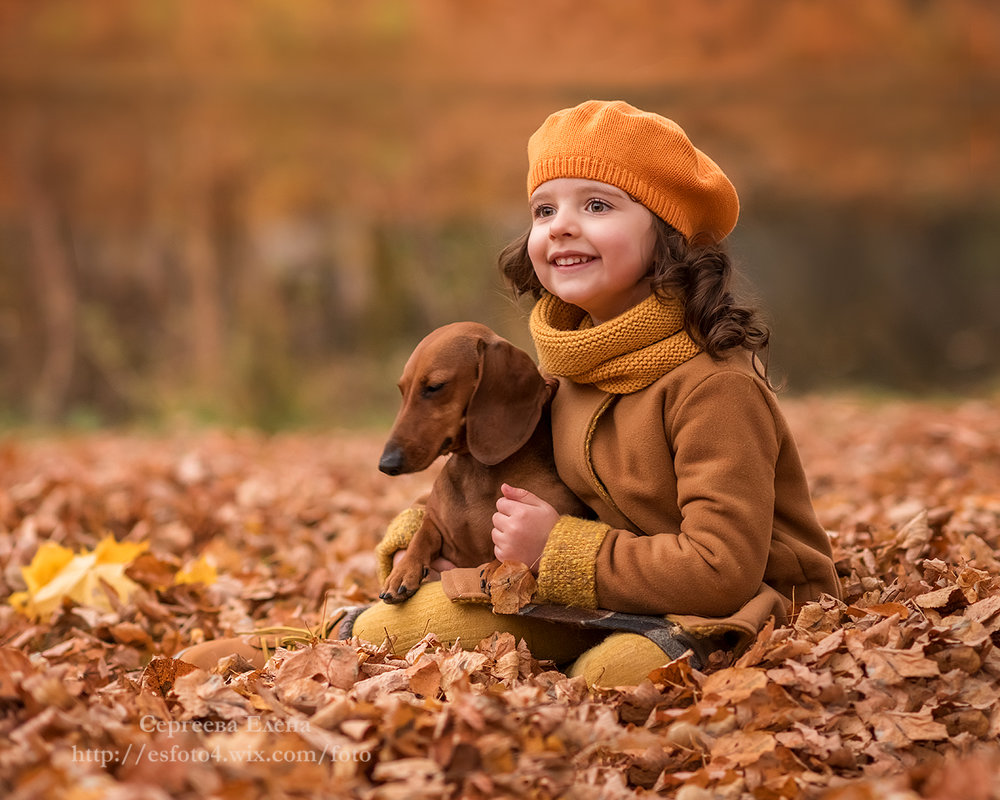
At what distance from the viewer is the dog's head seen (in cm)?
252

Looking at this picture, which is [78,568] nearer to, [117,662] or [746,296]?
[117,662]

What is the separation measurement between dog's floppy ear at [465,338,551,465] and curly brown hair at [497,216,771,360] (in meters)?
0.41

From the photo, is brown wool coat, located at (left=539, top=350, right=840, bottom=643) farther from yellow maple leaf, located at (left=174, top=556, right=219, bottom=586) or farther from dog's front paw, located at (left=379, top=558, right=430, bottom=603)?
yellow maple leaf, located at (left=174, top=556, right=219, bottom=586)

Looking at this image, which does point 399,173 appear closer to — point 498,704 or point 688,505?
point 688,505

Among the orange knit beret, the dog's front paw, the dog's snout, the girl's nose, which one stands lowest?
the dog's front paw

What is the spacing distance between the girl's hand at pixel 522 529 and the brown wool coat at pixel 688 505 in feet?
0.15

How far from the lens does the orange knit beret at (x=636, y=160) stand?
101 inches

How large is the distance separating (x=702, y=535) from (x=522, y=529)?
0.44 meters

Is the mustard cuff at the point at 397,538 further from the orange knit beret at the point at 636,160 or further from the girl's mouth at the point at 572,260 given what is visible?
the orange knit beret at the point at 636,160

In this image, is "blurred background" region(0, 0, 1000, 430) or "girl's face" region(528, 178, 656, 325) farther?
"blurred background" region(0, 0, 1000, 430)

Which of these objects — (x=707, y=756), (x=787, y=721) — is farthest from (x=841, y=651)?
(x=707, y=756)

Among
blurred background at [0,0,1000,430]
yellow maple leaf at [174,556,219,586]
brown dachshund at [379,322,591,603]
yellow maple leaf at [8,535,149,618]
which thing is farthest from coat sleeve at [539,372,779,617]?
blurred background at [0,0,1000,430]

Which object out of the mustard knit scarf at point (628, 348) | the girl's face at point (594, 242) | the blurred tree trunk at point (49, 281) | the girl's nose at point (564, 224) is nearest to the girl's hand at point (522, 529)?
the mustard knit scarf at point (628, 348)

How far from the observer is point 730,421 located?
239cm
